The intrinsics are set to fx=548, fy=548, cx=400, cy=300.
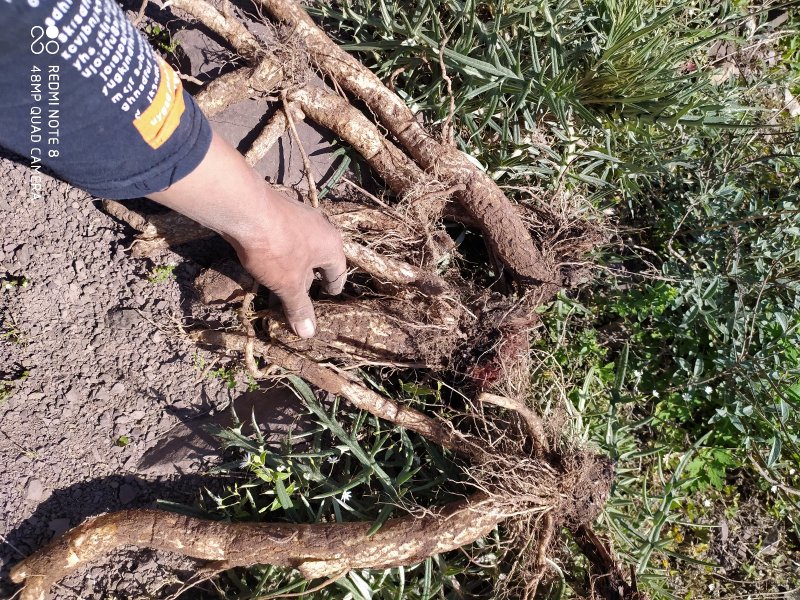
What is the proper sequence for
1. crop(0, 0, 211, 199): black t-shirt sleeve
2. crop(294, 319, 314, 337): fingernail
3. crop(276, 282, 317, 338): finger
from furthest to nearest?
crop(294, 319, 314, 337): fingernail
crop(276, 282, 317, 338): finger
crop(0, 0, 211, 199): black t-shirt sleeve

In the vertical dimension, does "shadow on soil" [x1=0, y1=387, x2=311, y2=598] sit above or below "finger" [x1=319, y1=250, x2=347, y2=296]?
below

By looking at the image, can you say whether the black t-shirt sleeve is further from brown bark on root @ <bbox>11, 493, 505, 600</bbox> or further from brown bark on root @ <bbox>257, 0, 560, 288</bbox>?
brown bark on root @ <bbox>11, 493, 505, 600</bbox>

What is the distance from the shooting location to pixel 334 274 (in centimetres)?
159

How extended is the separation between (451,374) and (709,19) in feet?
5.34

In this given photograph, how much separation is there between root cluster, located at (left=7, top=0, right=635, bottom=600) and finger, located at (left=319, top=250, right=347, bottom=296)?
0.17 feet

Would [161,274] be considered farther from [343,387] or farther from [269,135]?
[343,387]

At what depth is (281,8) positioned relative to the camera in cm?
165

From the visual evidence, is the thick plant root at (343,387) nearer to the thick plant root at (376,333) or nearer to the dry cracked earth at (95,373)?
the thick plant root at (376,333)

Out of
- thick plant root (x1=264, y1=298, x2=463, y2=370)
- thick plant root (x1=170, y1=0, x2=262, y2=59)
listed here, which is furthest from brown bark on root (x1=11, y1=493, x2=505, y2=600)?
thick plant root (x1=170, y1=0, x2=262, y2=59)

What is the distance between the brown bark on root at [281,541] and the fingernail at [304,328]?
0.56 metres

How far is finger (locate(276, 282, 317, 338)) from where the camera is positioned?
1.48m

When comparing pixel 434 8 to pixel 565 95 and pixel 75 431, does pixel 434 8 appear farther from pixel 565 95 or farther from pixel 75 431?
pixel 75 431

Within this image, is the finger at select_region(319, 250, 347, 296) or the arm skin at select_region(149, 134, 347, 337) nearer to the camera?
the arm skin at select_region(149, 134, 347, 337)

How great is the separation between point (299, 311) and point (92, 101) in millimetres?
801
